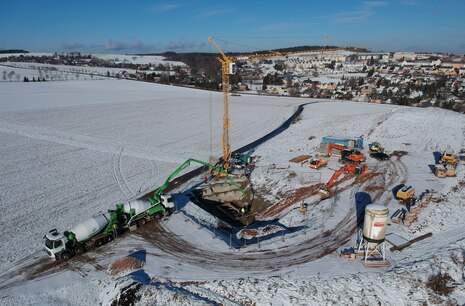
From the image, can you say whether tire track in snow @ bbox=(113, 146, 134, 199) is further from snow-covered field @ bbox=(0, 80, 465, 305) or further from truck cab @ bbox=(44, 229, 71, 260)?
truck cab @ bbox=(44, 229, 71, 260)

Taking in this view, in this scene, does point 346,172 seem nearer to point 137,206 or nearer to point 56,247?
point 137,206

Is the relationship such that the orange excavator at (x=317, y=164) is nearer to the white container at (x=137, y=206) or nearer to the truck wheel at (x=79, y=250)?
the white container at (x=137, y=206)

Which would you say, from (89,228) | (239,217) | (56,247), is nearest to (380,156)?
(239,217)

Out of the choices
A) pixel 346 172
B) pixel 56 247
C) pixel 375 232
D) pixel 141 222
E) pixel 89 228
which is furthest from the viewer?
pixel 346 172

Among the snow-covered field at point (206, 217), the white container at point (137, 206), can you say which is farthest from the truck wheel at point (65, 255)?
the white container at point (137, 206)

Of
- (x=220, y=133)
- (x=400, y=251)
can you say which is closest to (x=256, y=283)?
(x=400, y=251)
